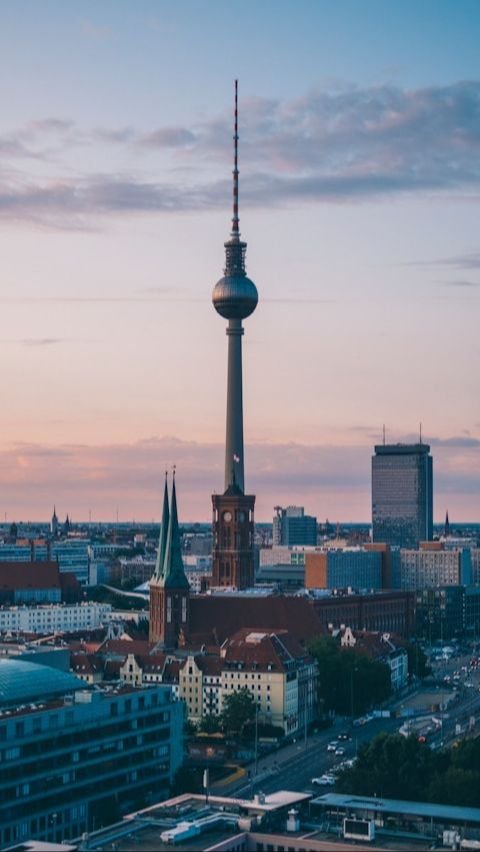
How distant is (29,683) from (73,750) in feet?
24.5

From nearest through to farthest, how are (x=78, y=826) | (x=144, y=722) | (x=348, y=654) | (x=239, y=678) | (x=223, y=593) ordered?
(x=78, y=826) → (x=144, y=722) → (x=239, y=678) → (x=348, y=654) → (x=223, y=593)

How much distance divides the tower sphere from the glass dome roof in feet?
321

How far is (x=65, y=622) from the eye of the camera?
17425 centimetres

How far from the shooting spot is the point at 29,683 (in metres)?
82.6

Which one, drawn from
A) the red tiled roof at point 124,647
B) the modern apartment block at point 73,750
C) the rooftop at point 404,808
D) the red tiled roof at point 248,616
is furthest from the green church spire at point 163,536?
the rooftop at point 404,808

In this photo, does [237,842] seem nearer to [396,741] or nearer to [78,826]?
[78,826]

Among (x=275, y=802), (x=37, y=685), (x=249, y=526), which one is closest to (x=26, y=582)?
(x=249, y=526)

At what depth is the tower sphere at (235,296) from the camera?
7101 inches

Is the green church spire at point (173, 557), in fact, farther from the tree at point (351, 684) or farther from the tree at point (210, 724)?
the tree at point (210, 724)

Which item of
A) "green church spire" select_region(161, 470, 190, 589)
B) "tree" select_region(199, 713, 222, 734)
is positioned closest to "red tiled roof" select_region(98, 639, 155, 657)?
"green church spire" select_region(161, 470, 190, 589)

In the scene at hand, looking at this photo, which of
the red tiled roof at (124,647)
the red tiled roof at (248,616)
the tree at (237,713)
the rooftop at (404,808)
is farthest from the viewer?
the red tiled roof at (248,616)

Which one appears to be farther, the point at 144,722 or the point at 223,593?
the point at 223,593

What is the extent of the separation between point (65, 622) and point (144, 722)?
93.0 m

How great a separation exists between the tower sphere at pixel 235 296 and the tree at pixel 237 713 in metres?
79.2
